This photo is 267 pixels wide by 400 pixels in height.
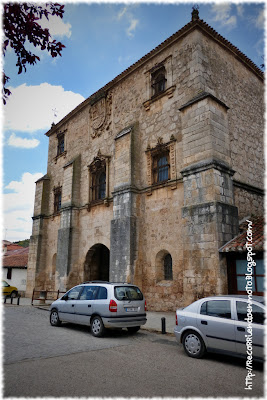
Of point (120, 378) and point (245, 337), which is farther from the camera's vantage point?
point (245, 337)

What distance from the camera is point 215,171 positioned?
10625mm

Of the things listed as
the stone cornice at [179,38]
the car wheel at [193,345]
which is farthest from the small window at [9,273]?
the car wheel at [193,345]

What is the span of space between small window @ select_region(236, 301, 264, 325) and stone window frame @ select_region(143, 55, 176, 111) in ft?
34.1

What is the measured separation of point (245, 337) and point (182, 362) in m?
1.36

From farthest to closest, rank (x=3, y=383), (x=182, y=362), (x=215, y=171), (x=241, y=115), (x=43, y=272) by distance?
1. (x=43, y=272)
2. (x=241, y=115)
3. (x=215, y=171)
4. (x=182, y=362)
5. (x=3, y=383)

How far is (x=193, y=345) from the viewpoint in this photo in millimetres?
6281

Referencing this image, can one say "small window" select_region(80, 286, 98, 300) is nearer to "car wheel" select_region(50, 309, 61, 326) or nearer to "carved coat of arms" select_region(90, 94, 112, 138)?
"car wheel" select_region(50, 309, 61, 326)

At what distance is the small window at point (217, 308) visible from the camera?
598cm

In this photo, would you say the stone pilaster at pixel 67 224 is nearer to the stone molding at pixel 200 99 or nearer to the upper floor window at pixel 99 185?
the upper floor window at pixel 99 185

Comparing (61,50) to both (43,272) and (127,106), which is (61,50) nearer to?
(127,106)

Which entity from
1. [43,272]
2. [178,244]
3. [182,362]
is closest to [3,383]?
[182,362]

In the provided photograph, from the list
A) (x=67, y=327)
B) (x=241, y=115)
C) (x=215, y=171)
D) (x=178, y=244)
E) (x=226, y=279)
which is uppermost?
(x=241, y=115)

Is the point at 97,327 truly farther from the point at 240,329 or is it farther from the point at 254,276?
the point at 254,276

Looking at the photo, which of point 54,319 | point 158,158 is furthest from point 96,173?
point 54,319
